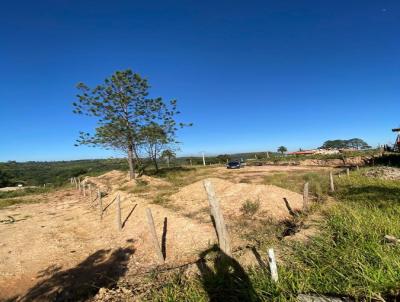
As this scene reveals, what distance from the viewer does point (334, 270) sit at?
13.8 feet

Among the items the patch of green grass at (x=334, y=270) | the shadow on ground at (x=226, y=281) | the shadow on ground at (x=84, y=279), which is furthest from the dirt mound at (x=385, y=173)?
the shadow on ground at (x=84, y=279)

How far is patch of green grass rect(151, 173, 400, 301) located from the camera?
3.74 m

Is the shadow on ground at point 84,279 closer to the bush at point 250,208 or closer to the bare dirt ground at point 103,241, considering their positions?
the bare dirt ground at point 103,241

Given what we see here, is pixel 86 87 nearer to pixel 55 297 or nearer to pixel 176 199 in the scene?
pixel 176 199

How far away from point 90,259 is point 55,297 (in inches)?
94.4

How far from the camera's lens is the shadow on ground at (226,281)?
435 cm

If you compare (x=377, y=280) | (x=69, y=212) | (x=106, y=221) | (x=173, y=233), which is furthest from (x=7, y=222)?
(x=377, y=280)

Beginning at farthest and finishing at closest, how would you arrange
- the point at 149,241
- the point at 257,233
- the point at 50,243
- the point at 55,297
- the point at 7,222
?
the point at 7,222 → the point at 50,243 → the point at 149,241 → the point at 257,233 → the point at 55,297

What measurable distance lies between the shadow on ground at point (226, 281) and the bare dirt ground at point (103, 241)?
6.31 feet

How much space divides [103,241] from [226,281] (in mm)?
7245

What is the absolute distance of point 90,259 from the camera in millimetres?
9031

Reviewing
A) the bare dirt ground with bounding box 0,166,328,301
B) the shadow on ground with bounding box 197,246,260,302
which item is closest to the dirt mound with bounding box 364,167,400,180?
the bare dirt ground with bounding box 0,166,328,301


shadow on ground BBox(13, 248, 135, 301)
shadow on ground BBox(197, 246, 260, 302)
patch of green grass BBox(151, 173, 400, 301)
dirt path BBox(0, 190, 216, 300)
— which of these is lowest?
shadow on ground BBox(13, 248, 135, 301)

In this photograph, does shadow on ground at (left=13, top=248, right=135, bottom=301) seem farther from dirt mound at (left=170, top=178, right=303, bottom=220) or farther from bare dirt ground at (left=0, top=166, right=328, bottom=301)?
dirt mound at (left=170, top=178, right=303, bottom=220)
